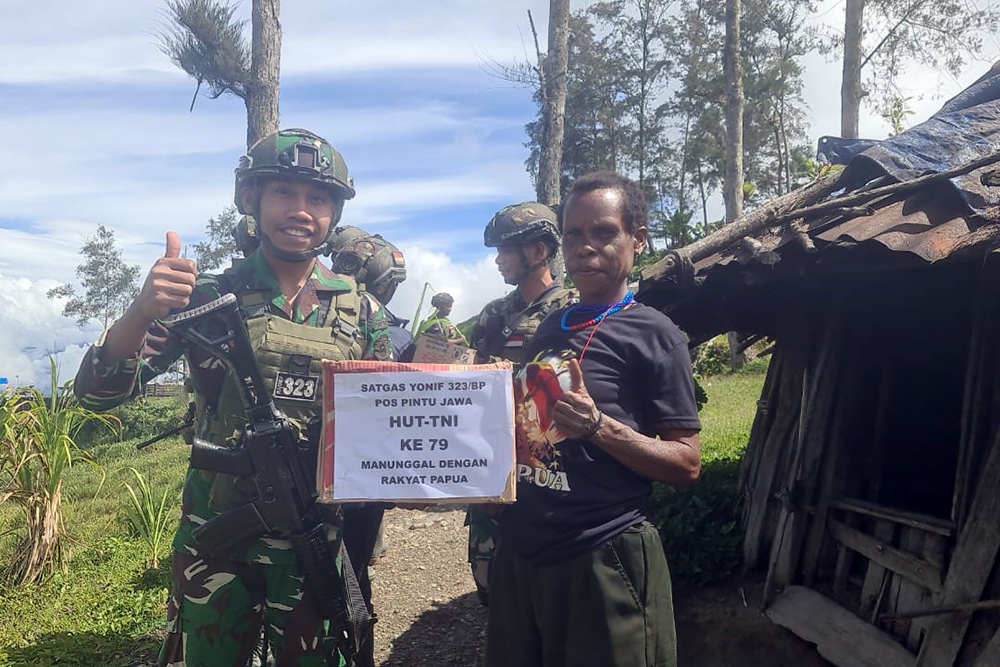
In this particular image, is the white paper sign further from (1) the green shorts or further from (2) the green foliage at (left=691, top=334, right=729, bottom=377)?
(2) the green foliage at (left=691, top=334, right=729, bottom=377)

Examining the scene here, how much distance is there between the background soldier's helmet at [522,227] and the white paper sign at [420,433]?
7.59ft

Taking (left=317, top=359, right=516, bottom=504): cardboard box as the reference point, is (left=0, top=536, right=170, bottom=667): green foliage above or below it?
below

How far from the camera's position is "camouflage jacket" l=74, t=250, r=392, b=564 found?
7.75ft

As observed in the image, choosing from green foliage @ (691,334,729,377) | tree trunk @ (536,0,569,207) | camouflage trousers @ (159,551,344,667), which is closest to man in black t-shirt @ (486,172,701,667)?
camouflage trousers @ (159,551,344,667)

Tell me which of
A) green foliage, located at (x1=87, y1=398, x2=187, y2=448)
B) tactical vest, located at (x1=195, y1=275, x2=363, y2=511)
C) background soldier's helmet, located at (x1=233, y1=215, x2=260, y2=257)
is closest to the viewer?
tactical vest, located at (x1=195, y1=275, x2=363, y2=511)

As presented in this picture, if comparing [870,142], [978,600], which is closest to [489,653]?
[978,600]

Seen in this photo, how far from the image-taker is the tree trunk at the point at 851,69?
1511cm

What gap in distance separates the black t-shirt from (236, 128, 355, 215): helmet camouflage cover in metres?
1.16

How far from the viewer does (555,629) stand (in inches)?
80.5

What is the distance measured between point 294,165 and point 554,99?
8883mm

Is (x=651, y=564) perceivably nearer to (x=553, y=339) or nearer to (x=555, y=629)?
(x=555, y=629)

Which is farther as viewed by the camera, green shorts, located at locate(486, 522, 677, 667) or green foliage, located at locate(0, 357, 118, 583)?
green foliage, located at locate(0, 357, 118, 583)

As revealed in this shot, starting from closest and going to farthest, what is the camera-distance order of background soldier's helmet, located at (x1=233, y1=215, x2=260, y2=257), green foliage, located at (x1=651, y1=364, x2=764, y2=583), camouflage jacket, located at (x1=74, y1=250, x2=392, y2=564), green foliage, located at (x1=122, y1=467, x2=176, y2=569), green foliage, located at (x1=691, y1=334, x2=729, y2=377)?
camouflage jacket, located at (x1=74, y1=250, x2=392, y2=564)
background soldier's helmet, located at (x1=233, y1=215, x2=260, y2=257)
green foliage, located at (x1=651, y1=364, x2=764, y2=583)
green foliage, located at (x1=122, y1=467, x2=176, y2=569)
green foliage, located at (x1=691, y1=334, x2=729, y2=377)

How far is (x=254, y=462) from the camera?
239 cm
